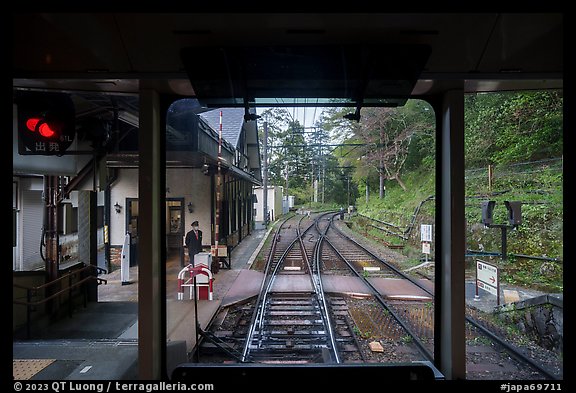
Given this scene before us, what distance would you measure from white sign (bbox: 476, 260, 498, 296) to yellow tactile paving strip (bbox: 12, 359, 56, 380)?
345 centimetres

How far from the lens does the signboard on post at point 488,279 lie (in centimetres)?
285

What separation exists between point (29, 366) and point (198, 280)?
1354mm

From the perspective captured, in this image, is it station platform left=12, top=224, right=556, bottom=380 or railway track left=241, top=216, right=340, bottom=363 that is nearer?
station platform left=12, top=224, right=556, bottom=380

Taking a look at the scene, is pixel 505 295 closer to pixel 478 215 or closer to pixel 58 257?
pixel 478 215

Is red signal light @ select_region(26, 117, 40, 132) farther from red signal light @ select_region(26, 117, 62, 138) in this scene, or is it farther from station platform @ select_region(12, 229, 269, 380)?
station platform @ select_region(12, 229, 269, 380)

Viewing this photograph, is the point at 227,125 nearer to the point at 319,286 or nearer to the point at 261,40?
the point at 261,40

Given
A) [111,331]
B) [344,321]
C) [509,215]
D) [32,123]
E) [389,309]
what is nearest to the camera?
[32,123]

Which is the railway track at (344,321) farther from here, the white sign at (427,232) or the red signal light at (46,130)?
the red signal light at (46,130)

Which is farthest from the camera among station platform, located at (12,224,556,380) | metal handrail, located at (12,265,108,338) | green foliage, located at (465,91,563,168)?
metal handrail, located at (12,265,108,338)

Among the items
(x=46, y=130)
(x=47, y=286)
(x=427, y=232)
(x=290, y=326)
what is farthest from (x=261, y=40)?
(x=47, y=286)

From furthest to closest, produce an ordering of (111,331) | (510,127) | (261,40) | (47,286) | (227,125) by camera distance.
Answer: (47,286)
(111,331)
(510,127)
(227,125)
(261,40)

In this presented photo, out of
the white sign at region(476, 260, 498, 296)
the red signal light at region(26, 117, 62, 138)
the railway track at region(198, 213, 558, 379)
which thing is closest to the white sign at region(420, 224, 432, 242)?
the railway track at region(198, 213, 558, 379)

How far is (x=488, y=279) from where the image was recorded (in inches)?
119

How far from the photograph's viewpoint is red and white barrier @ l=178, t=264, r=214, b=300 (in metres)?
2.25
